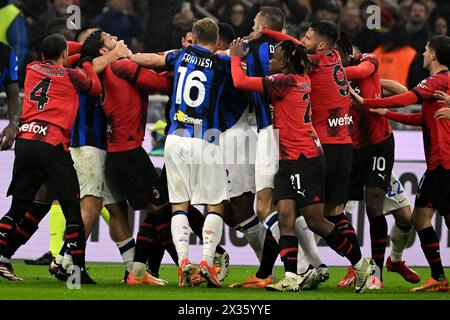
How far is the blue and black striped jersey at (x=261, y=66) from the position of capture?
11414mm

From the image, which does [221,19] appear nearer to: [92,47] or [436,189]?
[92,47]

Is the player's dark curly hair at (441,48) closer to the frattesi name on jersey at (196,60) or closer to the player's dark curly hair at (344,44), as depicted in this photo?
the player's dark curly hair at (344,44)

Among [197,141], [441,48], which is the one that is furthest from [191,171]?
[441,48]

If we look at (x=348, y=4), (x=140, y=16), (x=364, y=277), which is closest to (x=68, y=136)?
(x=364, y=277)

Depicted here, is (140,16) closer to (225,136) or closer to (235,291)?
(225,136)

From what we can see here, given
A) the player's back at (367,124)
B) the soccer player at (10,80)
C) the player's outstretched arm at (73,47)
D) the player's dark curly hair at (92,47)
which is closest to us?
the player's dark curly hair at (92,47)

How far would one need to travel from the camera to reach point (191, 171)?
11.1 meters

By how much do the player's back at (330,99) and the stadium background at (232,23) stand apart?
2.96 metres

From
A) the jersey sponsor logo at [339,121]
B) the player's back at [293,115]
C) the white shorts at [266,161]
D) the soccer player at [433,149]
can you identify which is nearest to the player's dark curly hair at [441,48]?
the soccer player at [433,149]

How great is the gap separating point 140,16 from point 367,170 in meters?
5.24

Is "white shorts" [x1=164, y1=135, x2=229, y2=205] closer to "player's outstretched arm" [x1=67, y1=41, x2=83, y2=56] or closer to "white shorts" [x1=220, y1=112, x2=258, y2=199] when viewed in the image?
"white shorts" [x1=220, y1=112, x2=258, y2=199]

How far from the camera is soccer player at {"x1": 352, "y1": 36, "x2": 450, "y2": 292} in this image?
1119 cm

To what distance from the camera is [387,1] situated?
57.1ft

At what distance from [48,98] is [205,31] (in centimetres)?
150
